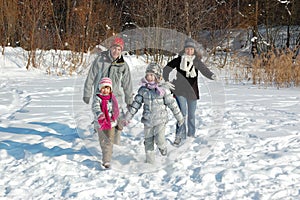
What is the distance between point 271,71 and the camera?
9.52m

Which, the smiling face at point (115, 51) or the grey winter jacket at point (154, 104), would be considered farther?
the smiling face at point (115, 51)

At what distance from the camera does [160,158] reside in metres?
4.14

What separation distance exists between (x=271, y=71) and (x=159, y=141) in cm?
642

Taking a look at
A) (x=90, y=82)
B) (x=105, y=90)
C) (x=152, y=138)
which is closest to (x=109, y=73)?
(x=90, y=82)

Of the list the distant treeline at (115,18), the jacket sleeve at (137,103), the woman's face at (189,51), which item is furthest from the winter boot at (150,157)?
the distant treeline at (115,18)

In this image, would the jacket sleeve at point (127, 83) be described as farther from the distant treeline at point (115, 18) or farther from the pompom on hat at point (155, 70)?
the distant treeline at point (115, 18)

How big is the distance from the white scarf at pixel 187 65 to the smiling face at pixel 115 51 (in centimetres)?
73

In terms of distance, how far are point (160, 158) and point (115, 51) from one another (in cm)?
125

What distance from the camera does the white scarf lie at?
14.7ft

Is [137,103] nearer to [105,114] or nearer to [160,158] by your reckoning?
[105,114]

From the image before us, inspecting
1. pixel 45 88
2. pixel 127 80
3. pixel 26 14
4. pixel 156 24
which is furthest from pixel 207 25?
pixel 127 80

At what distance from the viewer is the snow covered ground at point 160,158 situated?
326 cm

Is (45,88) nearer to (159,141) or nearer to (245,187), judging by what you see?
(159,141)

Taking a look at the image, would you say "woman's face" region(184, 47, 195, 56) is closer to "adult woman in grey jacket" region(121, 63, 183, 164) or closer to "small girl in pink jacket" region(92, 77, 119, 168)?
"adult woman in grey jacket" region(121, 63, 183, 164)
